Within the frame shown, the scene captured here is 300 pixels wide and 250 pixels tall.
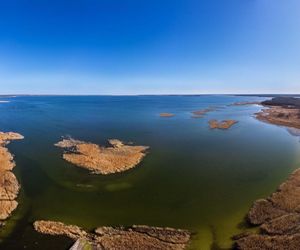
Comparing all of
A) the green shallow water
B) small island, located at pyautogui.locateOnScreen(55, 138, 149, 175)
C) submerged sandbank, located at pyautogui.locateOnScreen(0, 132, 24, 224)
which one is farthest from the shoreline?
submerged sandbank, located at pyautogui.locateOnScreen(0, 132, 24, 224)

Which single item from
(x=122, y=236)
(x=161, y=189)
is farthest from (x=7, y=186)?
(x=161, y=189)

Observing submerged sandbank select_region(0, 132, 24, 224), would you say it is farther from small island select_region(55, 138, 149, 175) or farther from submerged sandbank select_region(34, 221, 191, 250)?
small island select_region(55, 138, 149, 175)

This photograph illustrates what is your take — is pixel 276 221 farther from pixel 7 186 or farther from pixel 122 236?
pixel 7 186

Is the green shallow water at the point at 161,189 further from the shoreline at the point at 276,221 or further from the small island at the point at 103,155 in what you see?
the small island at the point at 103,155

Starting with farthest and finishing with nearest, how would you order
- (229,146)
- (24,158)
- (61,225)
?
(229,146) → (24,158) → (61,225)

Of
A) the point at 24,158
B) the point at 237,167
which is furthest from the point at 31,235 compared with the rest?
the point at 237,167

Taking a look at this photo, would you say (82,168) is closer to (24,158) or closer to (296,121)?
(24,158)
